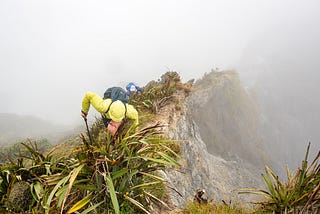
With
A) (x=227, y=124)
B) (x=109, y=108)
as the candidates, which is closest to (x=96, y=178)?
(x=109, y=108)

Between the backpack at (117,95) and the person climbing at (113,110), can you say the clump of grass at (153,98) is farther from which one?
the person climbing at (113,110)

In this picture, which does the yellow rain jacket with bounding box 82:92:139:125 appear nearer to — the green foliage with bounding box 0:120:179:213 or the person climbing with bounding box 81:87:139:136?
the person climbing with bounding box 81:87:139:136

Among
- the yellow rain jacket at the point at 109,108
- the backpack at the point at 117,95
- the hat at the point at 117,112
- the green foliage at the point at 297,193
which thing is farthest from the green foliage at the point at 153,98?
→ the green foliage at the point at 297,193

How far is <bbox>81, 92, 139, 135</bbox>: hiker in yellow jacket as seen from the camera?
4.40 metres

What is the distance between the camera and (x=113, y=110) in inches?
176

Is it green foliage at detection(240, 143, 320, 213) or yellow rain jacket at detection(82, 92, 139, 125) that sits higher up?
yellow rain jacket at detection(82, 92, 139, 125)

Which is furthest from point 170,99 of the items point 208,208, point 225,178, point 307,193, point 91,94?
point 225,178

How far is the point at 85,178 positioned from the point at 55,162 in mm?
870

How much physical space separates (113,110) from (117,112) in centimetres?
9

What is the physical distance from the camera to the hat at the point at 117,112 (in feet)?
14.5

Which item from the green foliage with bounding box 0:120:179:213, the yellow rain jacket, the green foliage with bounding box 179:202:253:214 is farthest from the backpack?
the green foliage with bounding box 179:202:253:214

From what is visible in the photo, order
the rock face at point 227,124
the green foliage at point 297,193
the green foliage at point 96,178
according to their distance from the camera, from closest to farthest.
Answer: the green foliage at point 96,178 < the green foliage at point 297,193 < the rock face at point 227,124

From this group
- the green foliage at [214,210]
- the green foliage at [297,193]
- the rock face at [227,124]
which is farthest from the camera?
the rock face at [227,124]

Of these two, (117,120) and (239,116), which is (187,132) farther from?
(239,116)
